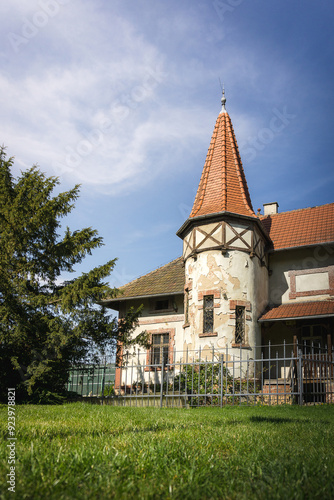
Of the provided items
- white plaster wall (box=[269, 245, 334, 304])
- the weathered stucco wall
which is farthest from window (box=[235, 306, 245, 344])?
white plaster wall (box=[269, 245, 334, 304])

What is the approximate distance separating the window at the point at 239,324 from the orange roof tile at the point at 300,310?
33.9 inches

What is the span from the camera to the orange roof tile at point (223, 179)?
1911 centimetres

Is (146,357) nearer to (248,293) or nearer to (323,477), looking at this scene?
(248,293)

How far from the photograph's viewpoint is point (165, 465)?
3354mm

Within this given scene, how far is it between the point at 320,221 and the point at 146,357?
10142 millimetres

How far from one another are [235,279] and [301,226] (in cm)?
519

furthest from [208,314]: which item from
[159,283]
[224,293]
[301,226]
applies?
[301,226]

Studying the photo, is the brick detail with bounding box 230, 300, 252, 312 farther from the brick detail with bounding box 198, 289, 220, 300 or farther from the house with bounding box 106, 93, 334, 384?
the brick detail with bounding box 198, 289, 220, 300

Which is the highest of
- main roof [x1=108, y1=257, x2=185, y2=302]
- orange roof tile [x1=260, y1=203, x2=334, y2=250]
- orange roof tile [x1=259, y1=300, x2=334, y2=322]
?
orange roof tile [x1=260, y1=203, x2=334, y2=250]

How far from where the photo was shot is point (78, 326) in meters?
13.9

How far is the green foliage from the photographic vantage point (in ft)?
42.6

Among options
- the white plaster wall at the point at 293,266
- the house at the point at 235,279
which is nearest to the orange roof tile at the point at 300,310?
the house at the point at 235,279

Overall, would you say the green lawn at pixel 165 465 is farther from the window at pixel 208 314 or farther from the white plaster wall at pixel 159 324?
the white plaster wall at pixel 159 324

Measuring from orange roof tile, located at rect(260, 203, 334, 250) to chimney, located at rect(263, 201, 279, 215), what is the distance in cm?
126
